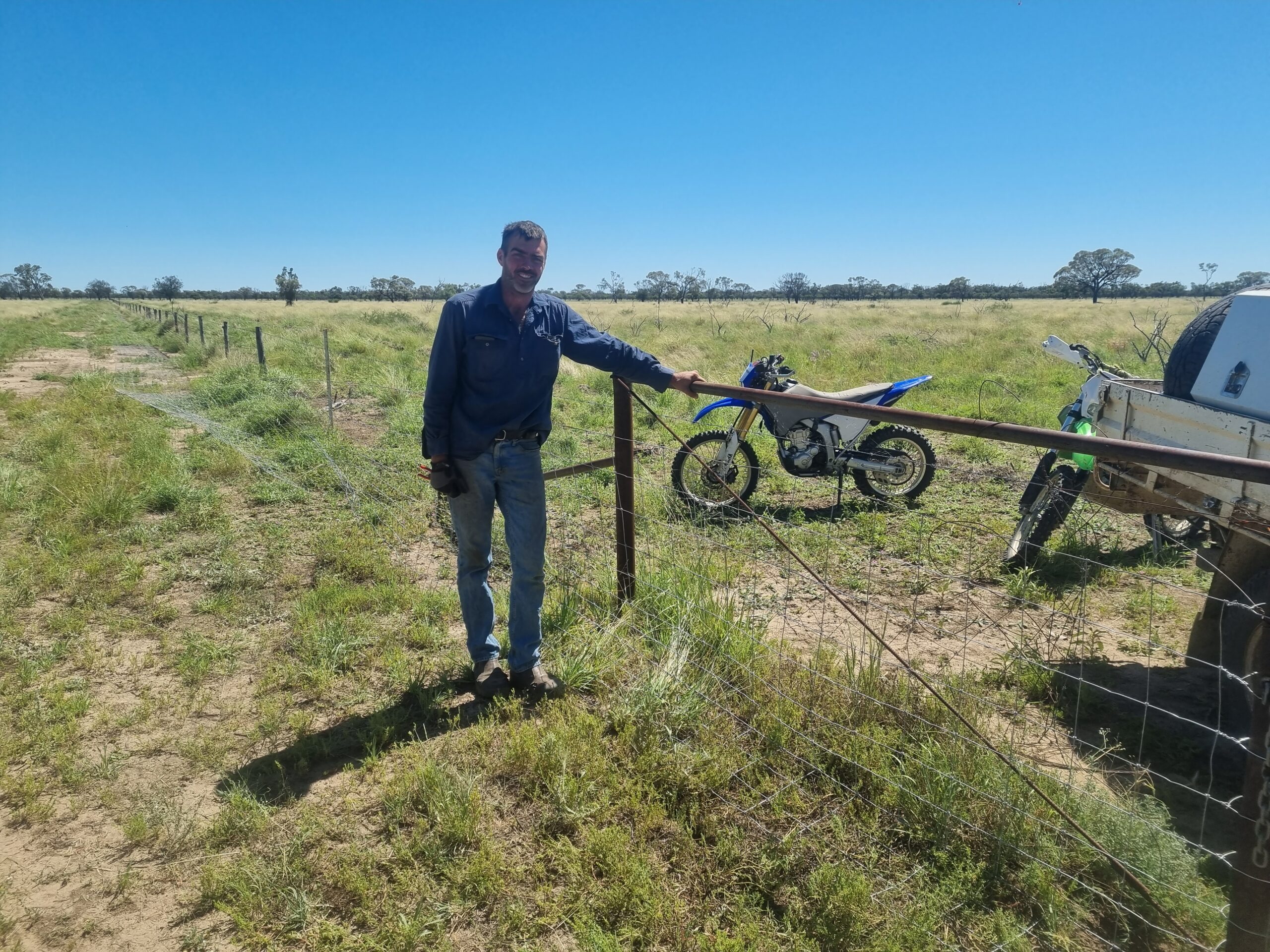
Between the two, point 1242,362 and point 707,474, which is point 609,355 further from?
point 707,474

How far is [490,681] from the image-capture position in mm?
3279

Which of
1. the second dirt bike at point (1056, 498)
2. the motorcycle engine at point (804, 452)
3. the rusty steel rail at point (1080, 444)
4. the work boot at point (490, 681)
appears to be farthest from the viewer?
the motorcycle engine at point (804, 452)

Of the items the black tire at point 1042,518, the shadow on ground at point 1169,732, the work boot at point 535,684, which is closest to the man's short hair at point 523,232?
the work boot at point 535,684

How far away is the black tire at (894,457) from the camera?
6.43 m

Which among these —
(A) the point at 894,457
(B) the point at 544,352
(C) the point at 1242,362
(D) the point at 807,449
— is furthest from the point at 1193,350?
(B) the point at 544,352

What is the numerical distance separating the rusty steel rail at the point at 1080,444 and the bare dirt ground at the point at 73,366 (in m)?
15.4

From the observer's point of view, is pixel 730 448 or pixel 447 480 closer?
pixel 447 480

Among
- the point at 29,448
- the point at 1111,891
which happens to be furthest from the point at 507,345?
the point at 29,448

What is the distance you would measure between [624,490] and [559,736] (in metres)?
1.24

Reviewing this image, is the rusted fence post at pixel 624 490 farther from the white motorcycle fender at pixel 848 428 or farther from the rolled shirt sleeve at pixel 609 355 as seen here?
the white motorcycle fender at pixel 848 428

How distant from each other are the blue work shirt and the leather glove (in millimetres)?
67

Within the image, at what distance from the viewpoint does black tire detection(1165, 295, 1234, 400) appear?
3.56 meters

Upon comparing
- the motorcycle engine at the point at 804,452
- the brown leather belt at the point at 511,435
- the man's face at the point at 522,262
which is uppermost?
the man's face at the point at 522,262

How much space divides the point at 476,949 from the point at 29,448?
9.16m
